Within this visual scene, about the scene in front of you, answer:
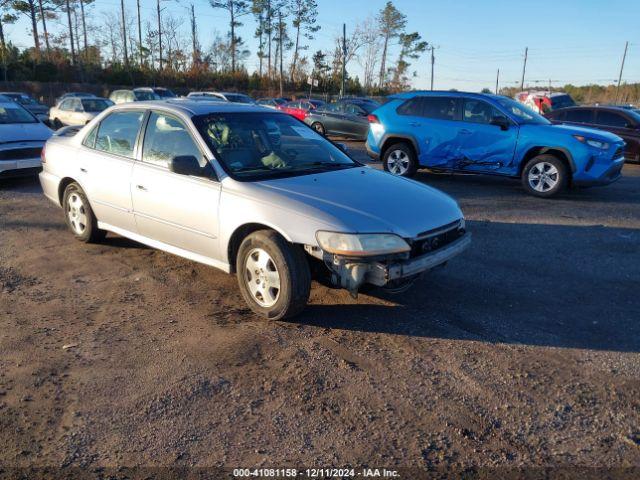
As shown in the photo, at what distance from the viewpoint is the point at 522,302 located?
4.60 metres

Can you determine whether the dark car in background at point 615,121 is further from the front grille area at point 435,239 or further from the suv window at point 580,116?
the front grille area at point 435,239

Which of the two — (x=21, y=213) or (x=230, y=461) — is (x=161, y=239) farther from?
(x=21, y=213)

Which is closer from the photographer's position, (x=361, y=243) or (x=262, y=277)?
(x=361, y=243)

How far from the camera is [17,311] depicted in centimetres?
433

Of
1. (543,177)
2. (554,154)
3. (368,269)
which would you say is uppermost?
(554,154)

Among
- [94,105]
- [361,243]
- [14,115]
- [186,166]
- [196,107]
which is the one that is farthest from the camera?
[94,105]

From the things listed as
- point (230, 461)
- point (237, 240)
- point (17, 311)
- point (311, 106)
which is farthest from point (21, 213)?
point (311, 106)

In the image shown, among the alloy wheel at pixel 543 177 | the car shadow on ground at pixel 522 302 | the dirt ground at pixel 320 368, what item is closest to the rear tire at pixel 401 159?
the alloy wheel at pixel 543 177

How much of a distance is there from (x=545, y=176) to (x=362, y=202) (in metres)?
6.26

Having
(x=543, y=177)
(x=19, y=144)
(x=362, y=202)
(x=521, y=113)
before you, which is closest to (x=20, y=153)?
(x=19, y=144)

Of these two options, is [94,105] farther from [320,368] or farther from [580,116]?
[320,368]

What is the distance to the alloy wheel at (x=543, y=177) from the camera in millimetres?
9008

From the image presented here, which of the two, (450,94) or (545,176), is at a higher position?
(450,94)

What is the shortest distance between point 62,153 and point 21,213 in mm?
2278
